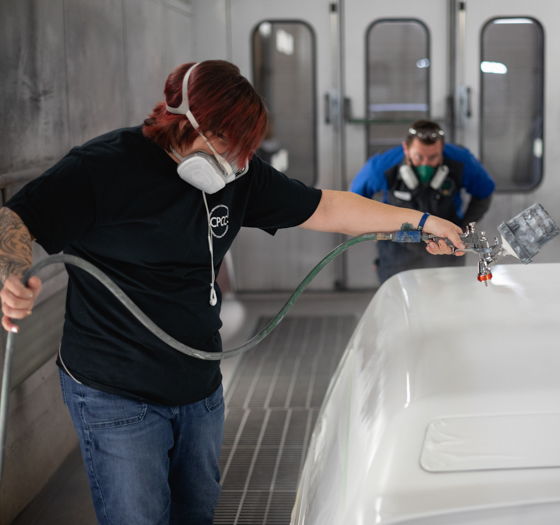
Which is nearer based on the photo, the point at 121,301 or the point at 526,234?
the point at 121,301

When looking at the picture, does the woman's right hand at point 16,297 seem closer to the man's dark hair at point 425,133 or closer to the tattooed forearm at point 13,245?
the tattooed forearm at point 13,245

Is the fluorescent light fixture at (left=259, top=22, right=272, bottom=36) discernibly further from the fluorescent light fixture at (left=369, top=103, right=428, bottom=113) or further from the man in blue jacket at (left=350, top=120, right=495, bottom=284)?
the man in blue jacket at (left=350, top=120, right=495, bottom=284)

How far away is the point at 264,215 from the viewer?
69.1 inches

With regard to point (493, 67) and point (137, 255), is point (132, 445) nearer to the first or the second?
point (137, 255)

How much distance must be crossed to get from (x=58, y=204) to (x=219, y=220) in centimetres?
40

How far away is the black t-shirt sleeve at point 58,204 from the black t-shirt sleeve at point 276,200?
0.47m

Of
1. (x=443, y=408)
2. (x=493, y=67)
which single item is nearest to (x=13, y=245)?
(x=443, y=408)

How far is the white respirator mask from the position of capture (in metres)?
1.45

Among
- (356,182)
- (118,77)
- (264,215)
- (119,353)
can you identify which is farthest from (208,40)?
(119,353)

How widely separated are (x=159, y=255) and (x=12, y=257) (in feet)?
1.16

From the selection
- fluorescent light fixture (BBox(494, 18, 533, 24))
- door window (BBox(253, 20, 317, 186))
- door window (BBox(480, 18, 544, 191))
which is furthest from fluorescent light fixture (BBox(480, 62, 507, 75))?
door window (BBox(253, 20, 317, 186))

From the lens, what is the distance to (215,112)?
56.7 inches

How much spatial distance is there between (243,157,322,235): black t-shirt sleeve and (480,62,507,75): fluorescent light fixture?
382 centimetres

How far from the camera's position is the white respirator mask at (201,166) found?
1.45 m
